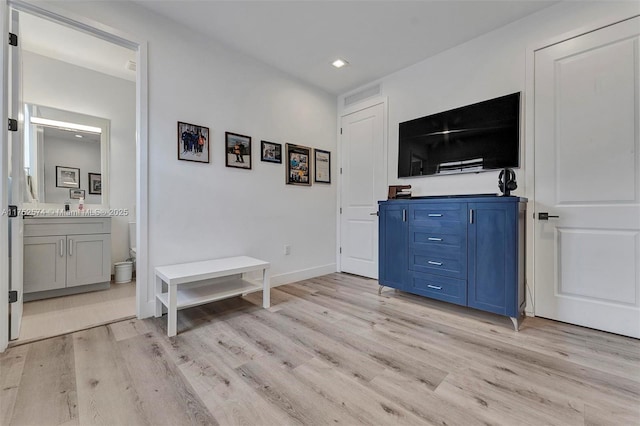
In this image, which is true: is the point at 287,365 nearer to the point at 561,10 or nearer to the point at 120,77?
the point at 561,10

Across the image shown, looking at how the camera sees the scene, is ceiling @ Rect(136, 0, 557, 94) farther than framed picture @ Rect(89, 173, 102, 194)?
No

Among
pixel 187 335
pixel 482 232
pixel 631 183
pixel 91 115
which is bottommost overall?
pixel 187 335

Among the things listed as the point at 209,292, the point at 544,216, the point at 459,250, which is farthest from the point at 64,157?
the point at 544,216

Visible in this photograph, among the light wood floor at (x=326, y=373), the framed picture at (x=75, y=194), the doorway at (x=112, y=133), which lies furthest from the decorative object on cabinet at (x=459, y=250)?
the framed picture at (x=75, y=194)

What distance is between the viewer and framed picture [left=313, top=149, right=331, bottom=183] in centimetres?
377

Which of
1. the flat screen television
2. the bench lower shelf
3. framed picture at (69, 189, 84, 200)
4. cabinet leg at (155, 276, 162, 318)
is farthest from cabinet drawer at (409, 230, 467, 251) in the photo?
framed picture at (69, 189, 84, 200)

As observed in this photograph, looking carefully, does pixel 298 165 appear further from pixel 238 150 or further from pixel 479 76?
pixel 479 76

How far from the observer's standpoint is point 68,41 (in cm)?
286

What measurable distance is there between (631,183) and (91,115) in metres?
5.54

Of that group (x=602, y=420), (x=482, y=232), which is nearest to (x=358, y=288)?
(x=482, y=232)

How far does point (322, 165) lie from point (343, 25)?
5.69 feet

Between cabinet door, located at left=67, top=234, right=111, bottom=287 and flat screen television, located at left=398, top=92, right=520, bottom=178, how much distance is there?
365 cm

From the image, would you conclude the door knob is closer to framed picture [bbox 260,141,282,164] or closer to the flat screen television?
the flat screen television

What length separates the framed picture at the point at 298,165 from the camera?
3.46m
